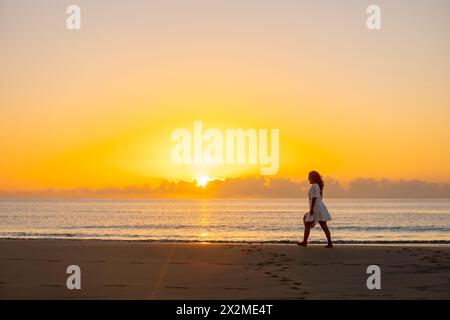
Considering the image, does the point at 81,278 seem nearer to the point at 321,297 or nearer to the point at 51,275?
the point at 51,275

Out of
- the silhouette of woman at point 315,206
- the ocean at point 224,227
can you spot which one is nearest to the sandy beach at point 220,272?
the silhouette of woman at point 315,206

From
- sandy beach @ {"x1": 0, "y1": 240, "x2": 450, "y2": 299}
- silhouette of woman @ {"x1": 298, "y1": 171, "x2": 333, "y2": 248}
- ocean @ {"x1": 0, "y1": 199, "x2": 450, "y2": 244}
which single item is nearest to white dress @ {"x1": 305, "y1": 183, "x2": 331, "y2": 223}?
silhouette of woman @ {"x1": 298, "y1": 171, "x2": 333, "y2": 248}

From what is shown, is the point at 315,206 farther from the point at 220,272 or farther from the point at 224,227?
the point at 224,227

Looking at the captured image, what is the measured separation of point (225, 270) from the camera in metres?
12.8

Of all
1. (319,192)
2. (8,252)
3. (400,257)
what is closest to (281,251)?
(319,192)

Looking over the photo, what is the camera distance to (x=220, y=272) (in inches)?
491

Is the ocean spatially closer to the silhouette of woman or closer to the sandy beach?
the silhouette of woman

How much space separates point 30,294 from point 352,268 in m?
6.74

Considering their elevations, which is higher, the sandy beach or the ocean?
the sandy beach

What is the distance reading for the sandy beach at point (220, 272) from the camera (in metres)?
9.79

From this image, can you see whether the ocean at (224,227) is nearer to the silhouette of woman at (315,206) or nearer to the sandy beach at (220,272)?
the silhouette of woman at (315,206)

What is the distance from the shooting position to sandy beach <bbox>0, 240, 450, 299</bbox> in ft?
32.1

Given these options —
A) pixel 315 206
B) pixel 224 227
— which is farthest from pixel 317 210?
pixel 224 227

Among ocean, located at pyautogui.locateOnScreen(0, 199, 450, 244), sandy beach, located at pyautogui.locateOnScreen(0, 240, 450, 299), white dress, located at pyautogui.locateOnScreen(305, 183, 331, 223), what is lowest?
ocean, located at pyautogui.locateOnScreen(0, 199, 450, 244)
